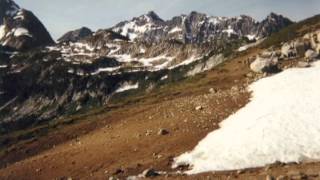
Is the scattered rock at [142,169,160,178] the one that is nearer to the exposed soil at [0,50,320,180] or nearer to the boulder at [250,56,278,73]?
the exposed soil at [0,50,320,180]

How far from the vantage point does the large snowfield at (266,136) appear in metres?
31.5

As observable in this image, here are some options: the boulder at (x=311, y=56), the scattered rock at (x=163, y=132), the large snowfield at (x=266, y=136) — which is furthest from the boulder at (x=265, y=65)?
the scattered rock at (x=163, y=132)

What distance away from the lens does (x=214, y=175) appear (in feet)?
98.8

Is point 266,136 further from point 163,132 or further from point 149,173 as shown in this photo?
point 163,132

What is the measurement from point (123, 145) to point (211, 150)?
10298 millimetres

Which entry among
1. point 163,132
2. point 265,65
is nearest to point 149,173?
point 163,132

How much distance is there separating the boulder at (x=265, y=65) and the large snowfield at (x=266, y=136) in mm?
22097

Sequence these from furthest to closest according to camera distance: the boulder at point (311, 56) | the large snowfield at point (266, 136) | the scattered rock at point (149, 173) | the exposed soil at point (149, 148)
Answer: the boulder at point (311, 56)
the exposed soil at point (149, 148)
the scattered rock at point (149, 173)
the large snowfield at point (266, 136)

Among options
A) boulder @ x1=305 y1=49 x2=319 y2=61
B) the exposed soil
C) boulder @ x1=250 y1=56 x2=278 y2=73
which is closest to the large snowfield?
the exposed soil

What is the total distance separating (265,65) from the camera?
231ft

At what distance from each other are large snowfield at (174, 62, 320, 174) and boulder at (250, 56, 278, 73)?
22097mm

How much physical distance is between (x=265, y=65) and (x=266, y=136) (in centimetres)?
3734

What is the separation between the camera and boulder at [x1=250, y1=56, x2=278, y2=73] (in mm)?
67881

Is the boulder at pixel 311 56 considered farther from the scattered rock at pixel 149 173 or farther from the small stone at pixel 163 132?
the scattered rock at pixel 149 173
